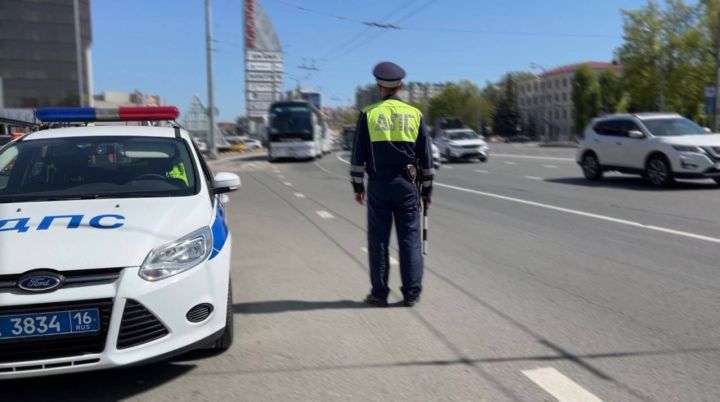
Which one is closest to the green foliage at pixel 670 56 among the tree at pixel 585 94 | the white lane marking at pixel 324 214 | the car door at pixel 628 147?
the tree at pixel 585 94

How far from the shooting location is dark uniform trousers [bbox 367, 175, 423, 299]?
518 cm

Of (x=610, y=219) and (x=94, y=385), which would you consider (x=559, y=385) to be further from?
(x=610, y=219)

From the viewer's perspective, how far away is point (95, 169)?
4773 mm

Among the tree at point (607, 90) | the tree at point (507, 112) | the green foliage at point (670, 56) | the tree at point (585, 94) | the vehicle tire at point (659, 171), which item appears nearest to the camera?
the vehicle tire at point (659, 171)

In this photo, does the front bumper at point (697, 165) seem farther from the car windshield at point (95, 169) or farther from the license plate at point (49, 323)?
the license plate at point (49, 323)

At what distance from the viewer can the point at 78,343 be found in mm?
3340

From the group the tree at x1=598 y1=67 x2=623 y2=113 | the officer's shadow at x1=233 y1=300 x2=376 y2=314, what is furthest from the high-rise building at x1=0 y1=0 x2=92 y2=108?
the officer's shadow at x1=233 y1=300 x2=376 y2=314

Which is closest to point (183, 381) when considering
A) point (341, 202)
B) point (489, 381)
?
point (489, 381)

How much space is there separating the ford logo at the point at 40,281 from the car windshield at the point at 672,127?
1485cm

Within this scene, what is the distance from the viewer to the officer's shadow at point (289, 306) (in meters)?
5.35

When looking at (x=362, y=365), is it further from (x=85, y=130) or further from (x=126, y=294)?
(x=85, y=130)

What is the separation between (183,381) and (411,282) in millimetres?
2131

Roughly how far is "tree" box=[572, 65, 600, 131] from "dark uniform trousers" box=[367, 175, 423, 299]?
112896mm

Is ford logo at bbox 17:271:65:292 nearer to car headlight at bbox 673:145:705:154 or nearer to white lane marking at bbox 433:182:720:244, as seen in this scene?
white lane marking at bbox 433:182:720:244
